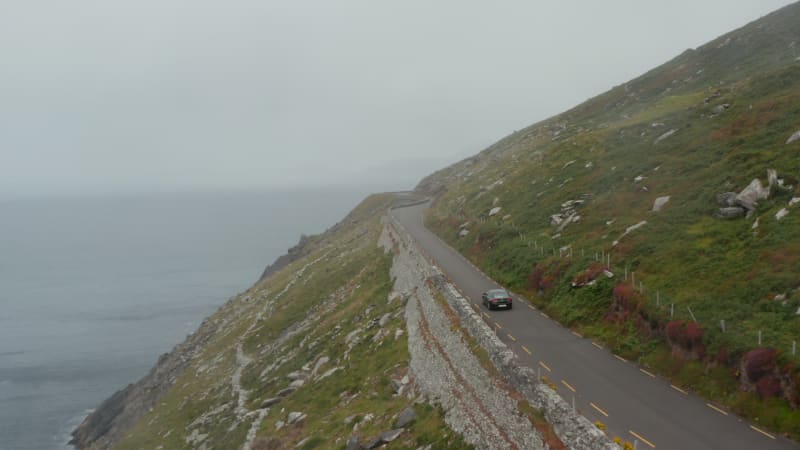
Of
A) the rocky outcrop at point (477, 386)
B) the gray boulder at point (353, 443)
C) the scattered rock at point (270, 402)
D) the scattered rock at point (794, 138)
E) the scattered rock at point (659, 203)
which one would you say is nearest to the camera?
the rocky outcrop at point (477, 386)

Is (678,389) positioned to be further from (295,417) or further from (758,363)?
(295,417)

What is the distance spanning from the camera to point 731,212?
30312 mm

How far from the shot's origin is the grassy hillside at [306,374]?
1026 inches

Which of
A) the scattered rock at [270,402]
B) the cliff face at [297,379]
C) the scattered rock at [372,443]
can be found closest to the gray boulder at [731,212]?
the cliff face at [297,379]

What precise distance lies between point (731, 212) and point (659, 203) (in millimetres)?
6804

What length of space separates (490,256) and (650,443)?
3008 centimetres

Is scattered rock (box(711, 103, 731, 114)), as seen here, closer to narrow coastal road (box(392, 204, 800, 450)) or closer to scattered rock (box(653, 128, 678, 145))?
scattered rock (box(653, 128, 678, 145))

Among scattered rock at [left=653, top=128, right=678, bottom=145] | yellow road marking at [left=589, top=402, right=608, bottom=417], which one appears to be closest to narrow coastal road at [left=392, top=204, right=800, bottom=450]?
yellow road marking at [left=589, top=402, right=608, bottom=417]

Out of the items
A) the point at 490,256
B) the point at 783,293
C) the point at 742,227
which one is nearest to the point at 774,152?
the point at 742,227

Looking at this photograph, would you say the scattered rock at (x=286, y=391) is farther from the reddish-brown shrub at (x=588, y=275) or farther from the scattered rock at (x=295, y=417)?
the reddish-brown shrub at (x=588, y=275)

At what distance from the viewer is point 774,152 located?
33.2 meters

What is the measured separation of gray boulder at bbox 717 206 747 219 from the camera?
3002cm

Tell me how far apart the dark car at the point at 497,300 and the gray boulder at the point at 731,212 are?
47.0 feet

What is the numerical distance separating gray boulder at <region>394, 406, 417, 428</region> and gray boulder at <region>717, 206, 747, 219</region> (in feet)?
75.9
